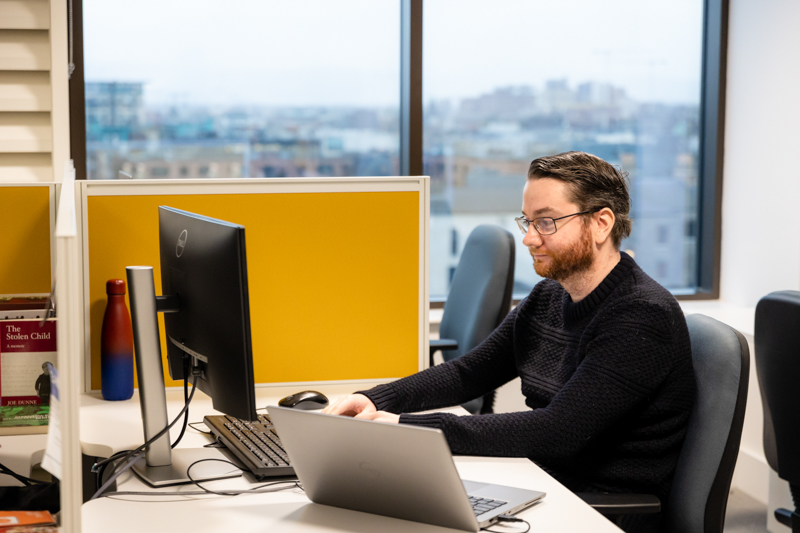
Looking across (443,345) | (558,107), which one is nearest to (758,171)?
(558,107)

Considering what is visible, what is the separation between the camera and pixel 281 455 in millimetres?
1374

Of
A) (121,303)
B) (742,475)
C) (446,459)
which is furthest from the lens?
(742,475)

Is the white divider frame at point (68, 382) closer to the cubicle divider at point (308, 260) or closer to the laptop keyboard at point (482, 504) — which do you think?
the laptop keyboard at point (482, 504)

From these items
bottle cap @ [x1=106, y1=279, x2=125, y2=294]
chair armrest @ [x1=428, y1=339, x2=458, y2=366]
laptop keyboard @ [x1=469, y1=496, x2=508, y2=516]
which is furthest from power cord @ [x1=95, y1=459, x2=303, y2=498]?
chair armrest @ [x1=428, y1=339, x2=458, y2=366]

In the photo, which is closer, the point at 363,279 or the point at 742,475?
the point at 363,279

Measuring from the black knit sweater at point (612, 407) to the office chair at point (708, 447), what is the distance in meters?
0.03

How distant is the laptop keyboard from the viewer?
1.14m

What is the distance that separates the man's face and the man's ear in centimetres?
2

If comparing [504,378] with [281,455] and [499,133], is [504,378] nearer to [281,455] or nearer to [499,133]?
[281,455]

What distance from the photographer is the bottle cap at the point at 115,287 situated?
175 centimetres

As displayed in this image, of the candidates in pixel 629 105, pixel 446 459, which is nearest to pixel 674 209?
pixel 629 105

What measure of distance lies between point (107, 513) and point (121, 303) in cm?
69

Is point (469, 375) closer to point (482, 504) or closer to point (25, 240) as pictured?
point (482, 504)

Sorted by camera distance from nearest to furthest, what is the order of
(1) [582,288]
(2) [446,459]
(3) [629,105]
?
(2) [446,459]
(1) [582,288]
(3) [629,105]
